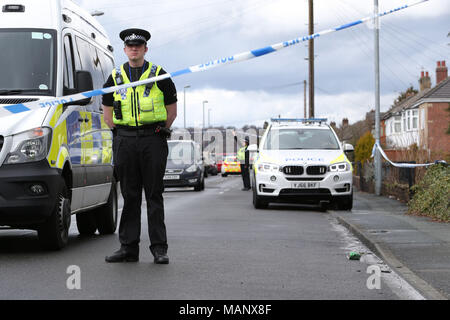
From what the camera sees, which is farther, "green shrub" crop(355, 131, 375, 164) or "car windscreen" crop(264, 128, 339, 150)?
"green shrub" crop(355, 131, 375, 164)

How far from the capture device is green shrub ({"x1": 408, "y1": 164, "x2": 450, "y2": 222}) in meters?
13.8

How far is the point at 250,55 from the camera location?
24.9ft

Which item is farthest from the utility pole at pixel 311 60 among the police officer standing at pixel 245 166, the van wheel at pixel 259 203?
the van wheel at pixel 259 203

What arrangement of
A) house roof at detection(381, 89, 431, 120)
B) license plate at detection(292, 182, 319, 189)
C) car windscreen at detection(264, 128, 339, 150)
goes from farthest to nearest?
house roof at detection(381, 89, 431, 120), car windscreen at detection(264, 128, 339, 150), license plate at detection(292, 182, 319, 189)

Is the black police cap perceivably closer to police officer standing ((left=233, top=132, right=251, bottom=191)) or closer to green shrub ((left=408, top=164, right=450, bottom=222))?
green shrub ((left=408, top=164, right=450, bottom=222))

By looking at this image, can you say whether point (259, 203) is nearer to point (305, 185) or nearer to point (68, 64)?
point (305, 185)

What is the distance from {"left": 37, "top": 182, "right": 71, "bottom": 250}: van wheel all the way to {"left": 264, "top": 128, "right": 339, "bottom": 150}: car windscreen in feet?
32.5

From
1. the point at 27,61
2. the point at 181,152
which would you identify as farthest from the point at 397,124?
the point at 27,61

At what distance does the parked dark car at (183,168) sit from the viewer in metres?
28.4

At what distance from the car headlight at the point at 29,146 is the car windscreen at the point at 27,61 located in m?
0.68

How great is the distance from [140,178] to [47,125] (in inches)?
44.5

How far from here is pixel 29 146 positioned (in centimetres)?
816

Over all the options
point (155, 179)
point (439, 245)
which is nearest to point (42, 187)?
point (155, 179)

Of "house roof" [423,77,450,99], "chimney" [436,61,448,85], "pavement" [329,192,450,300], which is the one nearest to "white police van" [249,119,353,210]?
"pavement" [329,192,450,300]
